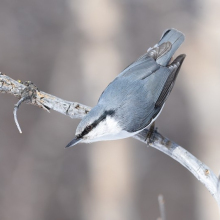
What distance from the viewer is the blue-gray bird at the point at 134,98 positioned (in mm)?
2211

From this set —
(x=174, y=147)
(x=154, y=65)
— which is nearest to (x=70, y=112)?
(x=174, y=147)

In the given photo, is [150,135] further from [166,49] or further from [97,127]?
[166,49]

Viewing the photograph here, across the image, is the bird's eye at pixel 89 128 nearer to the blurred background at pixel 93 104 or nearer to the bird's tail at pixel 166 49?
the bird's tail at pixel 166 49

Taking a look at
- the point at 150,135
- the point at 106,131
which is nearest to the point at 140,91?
the point at 150,135

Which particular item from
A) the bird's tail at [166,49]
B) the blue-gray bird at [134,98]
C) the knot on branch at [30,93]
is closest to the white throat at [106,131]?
the blue-gray bird at [134,98]

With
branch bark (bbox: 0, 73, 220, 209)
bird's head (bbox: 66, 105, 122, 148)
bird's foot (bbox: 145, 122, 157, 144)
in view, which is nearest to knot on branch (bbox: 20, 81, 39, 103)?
branch bark (bbox: 0, 73, 220, 209)

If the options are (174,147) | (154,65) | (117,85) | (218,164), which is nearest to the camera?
(174,147)

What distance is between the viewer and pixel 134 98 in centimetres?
247

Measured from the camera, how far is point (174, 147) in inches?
87.5

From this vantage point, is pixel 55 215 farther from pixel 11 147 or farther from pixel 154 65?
pixel 154 65

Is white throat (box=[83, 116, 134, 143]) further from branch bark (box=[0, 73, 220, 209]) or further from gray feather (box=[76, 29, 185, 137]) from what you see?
branch bark (box=[0, 73, 220, 209])

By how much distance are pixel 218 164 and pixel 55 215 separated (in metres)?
1.70

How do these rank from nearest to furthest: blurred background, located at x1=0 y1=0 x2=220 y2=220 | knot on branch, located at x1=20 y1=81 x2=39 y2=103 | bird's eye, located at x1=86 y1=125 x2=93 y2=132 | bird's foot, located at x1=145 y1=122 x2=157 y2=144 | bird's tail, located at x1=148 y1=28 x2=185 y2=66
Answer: bird's eye, located at x1=86 y1=125 x2=93 y2=132
knot on branch, located at x1=20 y1=81 x2=39 y2=103
bird's foot, located at x1=145 y1=122 x2=157 y2=144
bird's tail, located at x1=148 y1=28 x2=185 y2=66
blurred background, located at x1=0 y1=0 x2=220 y2=220

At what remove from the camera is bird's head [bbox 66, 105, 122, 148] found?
2.15 metres
